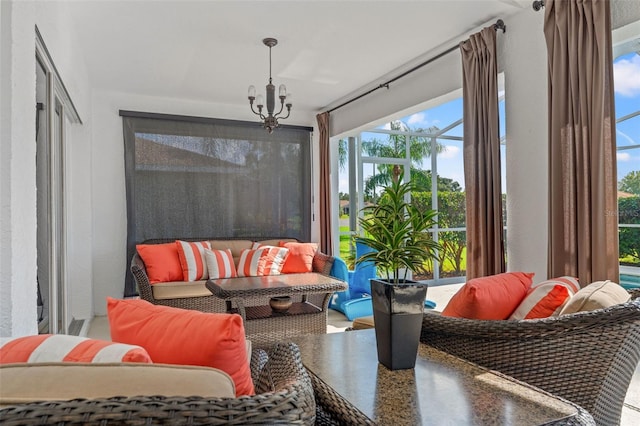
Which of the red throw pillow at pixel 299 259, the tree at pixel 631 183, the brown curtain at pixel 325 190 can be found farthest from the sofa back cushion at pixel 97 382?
the tree at pixel 631 183

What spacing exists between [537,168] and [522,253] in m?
0.62

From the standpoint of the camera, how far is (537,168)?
2.99 meters

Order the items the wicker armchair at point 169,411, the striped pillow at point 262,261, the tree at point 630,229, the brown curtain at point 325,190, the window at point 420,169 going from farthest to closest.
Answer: the window at point 420,169
the brown curtain at point 325,190
the tree at point 630,229
the striped pillow at point 262,261
the wicker armchair at point 169,411

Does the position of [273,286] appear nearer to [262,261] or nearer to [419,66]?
[262,261]

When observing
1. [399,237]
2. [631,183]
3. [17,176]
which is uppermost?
[631,183]

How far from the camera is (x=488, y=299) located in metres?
1.58

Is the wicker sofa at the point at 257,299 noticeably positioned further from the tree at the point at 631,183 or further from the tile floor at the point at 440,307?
the tree at the point at 631,183

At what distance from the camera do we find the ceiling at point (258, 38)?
3082 millimetres

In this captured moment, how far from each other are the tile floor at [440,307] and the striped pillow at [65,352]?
2422 mm

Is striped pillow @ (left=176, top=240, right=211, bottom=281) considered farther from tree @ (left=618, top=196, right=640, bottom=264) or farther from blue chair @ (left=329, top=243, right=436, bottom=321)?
tree @ (left=618, top=196, right=640, bottom=264)

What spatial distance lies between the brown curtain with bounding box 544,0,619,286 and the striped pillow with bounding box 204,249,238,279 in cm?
320

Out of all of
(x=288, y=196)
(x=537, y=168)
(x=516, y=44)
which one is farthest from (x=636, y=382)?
(x=288, y=196)

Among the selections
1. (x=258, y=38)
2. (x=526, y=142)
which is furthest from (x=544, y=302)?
(x=258, y=38)

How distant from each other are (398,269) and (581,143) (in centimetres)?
188
